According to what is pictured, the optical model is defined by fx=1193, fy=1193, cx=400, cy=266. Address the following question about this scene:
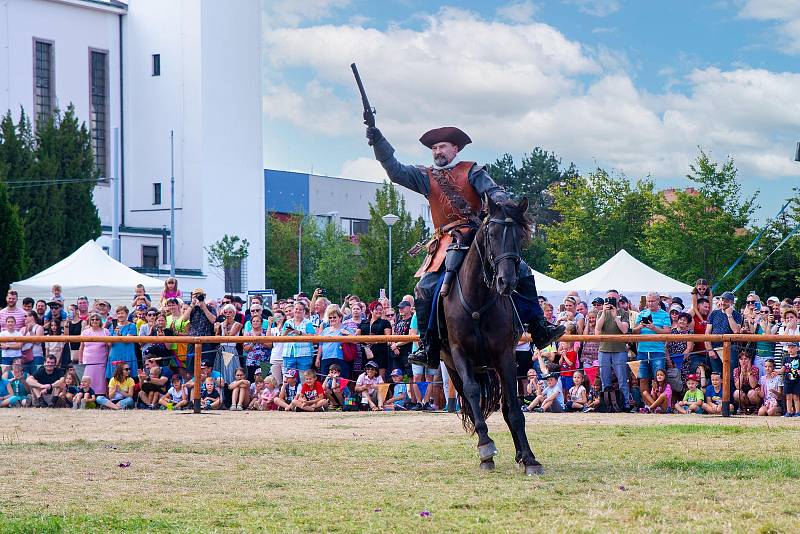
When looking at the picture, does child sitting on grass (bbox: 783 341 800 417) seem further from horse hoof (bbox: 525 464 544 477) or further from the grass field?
horse hoof (bbox: 525 464 544 477)

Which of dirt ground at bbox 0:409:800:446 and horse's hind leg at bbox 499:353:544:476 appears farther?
dirt ground at bbox 0:409:800:446

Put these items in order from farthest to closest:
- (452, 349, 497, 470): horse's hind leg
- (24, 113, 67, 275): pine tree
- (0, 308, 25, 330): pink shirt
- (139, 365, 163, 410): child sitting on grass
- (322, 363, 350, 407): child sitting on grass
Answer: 1. (24, 113, 67, 275): pine tree
2. (0, 308, 25, 330): pink shirt
3. (139, 365, 163, 410): child sitting on grass
4. (322, 363, 350, 407): child sitting on grass
5. (452, 349, 497, 470): horse's hind leg

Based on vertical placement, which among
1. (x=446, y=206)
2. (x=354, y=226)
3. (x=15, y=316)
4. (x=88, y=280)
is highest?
(x=354, y=226)

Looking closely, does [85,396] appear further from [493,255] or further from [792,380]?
[493,255]

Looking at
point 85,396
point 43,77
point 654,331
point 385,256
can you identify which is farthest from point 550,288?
→ point 43,77

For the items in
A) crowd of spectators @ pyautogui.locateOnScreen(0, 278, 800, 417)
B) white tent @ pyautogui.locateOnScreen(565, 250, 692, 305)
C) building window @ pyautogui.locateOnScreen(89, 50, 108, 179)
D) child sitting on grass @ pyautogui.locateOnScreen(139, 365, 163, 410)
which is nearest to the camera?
crowd of spectators @ pyautogui.locateOnScreen(0, 278, 800, 417)

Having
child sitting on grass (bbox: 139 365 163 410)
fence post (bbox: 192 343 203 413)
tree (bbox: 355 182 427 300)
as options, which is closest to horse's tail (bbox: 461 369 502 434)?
fence post (bbox: 192 343 203 413)

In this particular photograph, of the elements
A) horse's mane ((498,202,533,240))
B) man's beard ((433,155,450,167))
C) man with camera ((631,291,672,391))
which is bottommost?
man with camera ((631,291,672,391))

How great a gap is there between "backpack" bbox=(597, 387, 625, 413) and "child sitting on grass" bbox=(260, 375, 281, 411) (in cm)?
539

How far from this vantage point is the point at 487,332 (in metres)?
10.4

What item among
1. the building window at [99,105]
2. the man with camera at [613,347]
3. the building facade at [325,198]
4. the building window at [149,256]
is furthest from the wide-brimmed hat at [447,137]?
the building facade at [325,198]

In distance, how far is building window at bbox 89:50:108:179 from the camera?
77562 mm

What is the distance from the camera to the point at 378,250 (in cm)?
7500

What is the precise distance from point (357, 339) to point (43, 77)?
62.1 metres
